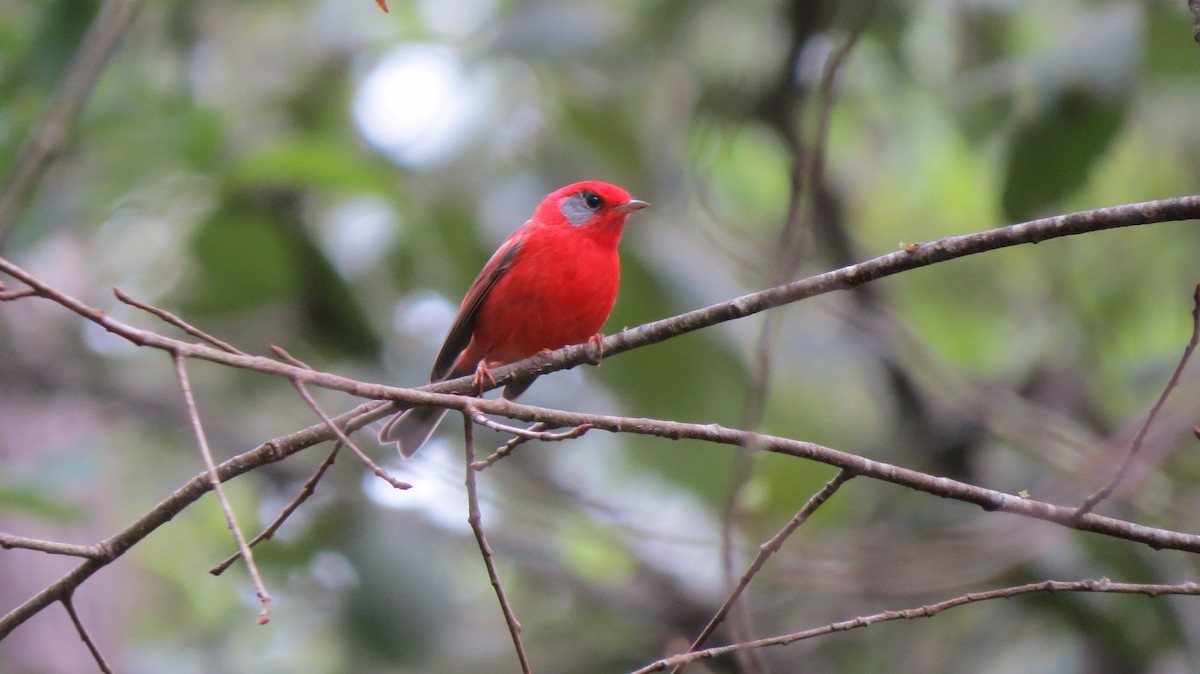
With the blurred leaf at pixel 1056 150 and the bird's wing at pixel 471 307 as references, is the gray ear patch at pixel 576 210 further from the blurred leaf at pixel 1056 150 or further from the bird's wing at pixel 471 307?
the blurred leaf at pixel 1056 150

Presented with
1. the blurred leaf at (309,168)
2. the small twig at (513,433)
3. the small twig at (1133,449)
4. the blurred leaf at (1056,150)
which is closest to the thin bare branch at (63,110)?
the blurred leaf at (309,168)

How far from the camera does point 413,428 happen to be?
5.00 m

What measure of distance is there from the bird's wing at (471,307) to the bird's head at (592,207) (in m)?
0.27

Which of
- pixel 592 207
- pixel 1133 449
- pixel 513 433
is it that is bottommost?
pixel 1133 449

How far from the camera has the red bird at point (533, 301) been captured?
489cm

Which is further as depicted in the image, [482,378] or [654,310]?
[654,310]

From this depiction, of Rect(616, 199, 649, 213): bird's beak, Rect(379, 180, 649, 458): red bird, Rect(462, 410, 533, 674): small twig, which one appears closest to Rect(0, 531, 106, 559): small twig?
Rect(462, 410, 533, 674): small twig

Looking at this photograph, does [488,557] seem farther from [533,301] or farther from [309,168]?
[309,168]

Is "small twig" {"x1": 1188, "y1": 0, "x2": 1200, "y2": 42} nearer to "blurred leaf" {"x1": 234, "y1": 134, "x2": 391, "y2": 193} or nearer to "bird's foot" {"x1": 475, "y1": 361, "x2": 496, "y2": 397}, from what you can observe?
"bird's foot" {"x1": 475, "y1": 361, "x2": 496, "y2": 397}

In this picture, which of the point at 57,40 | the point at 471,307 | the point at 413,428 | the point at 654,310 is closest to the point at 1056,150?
the point at 654,310

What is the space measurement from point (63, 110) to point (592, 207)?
2.24 metres

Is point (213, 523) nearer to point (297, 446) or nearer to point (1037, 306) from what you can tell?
point (1037, 306)

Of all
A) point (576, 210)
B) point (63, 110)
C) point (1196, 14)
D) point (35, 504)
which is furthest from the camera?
point (576, 210)

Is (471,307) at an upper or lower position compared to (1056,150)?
upper
